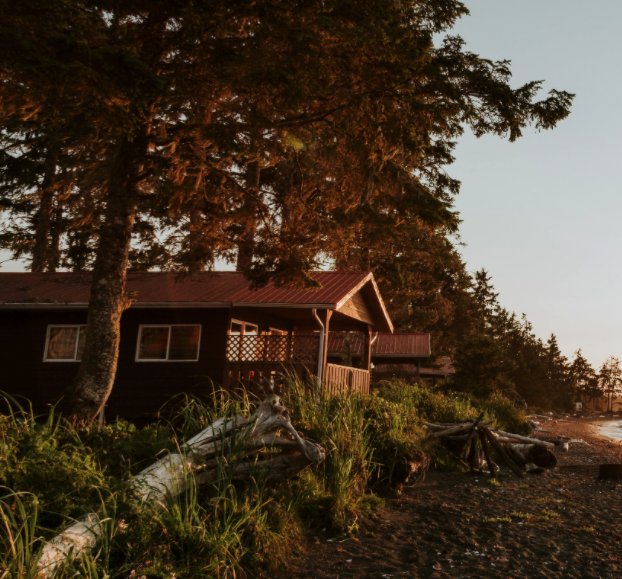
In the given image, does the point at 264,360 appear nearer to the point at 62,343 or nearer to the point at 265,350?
the point at 265,350

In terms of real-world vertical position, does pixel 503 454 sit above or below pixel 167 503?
below

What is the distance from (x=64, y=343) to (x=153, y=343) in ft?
8.86

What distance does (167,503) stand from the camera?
16.3ft

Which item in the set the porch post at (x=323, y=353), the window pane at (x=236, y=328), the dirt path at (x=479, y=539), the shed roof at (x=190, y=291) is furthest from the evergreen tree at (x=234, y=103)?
the dirt path at (x=479, y=539)

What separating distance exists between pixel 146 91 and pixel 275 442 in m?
5.22

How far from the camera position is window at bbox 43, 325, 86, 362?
16.8m

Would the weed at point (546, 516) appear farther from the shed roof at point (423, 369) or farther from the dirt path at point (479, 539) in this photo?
the shed roof at point (423, 369)

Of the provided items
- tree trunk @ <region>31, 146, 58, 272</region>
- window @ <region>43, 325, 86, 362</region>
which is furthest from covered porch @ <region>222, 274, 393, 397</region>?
tree trunk @ <region>31, 146, 58, 272</region>

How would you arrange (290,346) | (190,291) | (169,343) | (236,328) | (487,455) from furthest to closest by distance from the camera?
(236,328) → (169,343) → (190,291) → (290,346) → (487,455)

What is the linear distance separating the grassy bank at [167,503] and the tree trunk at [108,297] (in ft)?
9.72

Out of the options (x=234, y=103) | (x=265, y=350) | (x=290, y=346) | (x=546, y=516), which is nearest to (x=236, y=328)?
(x=265, y=350)

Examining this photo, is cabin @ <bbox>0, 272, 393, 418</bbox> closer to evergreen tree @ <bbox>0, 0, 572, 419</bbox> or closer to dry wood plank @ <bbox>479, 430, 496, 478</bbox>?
evergreen tree @ <bbox>0, 0, 572, 419</bbox>

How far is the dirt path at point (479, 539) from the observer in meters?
5.48

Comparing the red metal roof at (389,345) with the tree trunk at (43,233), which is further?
the red metal roof at (389,345)
